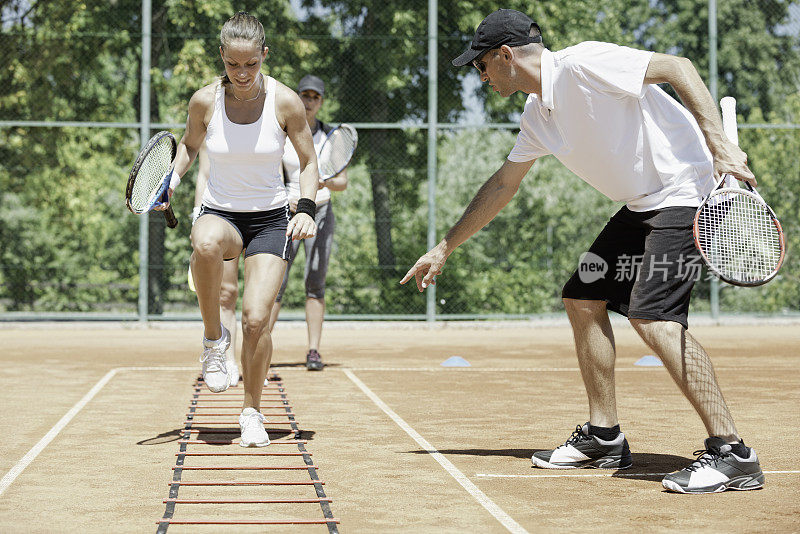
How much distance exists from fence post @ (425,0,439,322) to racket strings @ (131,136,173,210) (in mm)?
8329

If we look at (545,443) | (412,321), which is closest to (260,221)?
(545,443)

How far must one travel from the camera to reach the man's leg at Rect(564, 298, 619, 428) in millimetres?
4684

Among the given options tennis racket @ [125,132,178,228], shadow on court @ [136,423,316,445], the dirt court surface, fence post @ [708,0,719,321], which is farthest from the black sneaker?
fence post @ [708,0,719,321]

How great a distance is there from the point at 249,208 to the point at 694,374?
7.27ft

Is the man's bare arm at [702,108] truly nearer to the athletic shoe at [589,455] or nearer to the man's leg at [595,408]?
the man's leg at [595,408]

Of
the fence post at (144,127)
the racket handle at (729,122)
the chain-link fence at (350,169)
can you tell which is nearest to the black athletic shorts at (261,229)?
the racket handle at (729,122)

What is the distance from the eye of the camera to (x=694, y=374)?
13.5 feet

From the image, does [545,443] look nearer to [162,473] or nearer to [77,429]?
[162,473]

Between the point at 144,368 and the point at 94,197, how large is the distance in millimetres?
5415

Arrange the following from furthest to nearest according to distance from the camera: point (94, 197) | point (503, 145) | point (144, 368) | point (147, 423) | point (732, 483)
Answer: point (503, 145), point (94, 197), point (144, 368), point (147, 423), point (732, 483)

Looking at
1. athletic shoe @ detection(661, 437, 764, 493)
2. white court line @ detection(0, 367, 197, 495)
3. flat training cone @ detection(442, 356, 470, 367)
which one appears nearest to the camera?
athletic shoe @ detection(661, 437, 764, 493)

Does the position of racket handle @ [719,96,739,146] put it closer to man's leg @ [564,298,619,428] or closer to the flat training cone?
man's leg @ [564,298,619,428]

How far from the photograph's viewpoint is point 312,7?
14086 millimetres

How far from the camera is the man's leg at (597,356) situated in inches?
184
